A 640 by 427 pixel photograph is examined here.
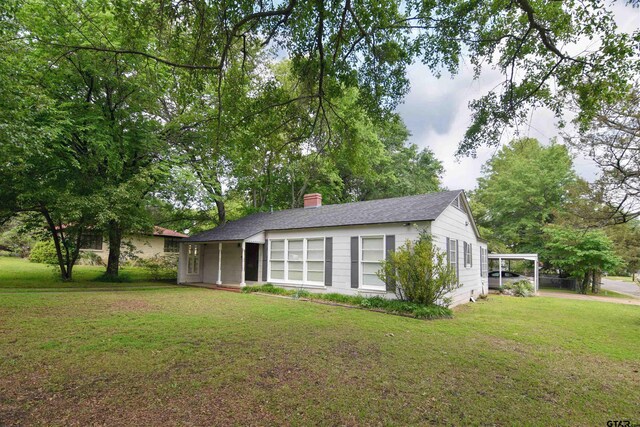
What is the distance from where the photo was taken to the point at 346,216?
13023 mm

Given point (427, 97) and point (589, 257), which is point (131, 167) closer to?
point (427, 97)

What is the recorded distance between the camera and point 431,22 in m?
6.46

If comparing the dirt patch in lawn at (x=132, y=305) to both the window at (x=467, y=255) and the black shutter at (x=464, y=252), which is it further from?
the window at (x=467, y=255)

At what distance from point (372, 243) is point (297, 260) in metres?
3.59

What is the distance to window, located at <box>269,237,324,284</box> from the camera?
1301cm

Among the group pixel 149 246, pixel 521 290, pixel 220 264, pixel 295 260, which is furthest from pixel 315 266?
pixel 149 246

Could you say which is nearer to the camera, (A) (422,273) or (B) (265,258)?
(A) (422,273)

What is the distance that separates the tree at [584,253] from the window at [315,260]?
49.2 ft

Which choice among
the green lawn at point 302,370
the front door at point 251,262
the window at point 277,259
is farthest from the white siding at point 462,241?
the front door at point 251,262

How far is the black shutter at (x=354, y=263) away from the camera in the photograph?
1158cm

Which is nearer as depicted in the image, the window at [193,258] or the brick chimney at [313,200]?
the brick chimney at [313,200]

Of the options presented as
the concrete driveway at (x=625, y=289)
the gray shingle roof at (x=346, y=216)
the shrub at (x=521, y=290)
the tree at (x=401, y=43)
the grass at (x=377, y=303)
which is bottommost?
the concrete driveway at (x=625, y=289)

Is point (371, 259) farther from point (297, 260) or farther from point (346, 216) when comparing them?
point (297, 260)

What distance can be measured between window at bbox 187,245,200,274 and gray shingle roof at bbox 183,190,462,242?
1186 millimetres
